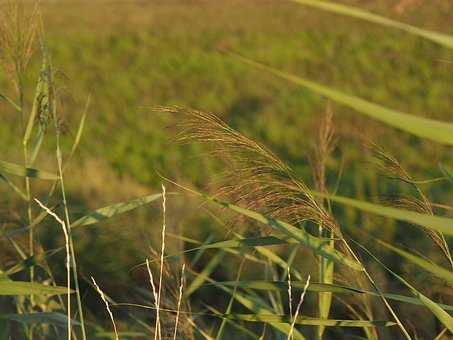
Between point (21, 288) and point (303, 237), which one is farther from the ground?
point (303, 237)

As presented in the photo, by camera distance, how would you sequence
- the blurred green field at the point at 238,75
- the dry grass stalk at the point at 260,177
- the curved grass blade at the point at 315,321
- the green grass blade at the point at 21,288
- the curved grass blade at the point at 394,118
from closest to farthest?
the curved grass blade at the point at 394,118
the dry grass stalk at the point at 260,177
the curved grass blade at the point at 315,321
the green grass blade at the point at 21,288
the blurred green field at the point at 238,75

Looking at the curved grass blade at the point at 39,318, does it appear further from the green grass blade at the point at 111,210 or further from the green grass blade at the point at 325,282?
the green grass blade at the point at 325,282

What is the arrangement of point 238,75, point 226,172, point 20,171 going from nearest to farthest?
point 226,172, point 20,171, point 238,75

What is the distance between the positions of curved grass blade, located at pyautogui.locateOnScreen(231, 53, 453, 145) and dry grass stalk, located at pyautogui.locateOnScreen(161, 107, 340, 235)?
208 mm

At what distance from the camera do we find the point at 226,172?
5.64 ft

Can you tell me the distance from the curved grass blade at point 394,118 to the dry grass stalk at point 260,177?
8.2 inches

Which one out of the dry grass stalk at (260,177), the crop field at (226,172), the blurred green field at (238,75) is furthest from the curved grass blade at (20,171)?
the blurred green field at (238,75)

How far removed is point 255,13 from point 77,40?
4155mm

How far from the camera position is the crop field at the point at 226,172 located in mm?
1615

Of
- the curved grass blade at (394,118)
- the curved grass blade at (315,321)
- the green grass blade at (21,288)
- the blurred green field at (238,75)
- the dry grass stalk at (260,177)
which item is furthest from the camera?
the blurred green field at (238,75)

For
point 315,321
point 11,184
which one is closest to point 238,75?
point 11,184

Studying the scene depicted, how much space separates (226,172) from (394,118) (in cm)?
46

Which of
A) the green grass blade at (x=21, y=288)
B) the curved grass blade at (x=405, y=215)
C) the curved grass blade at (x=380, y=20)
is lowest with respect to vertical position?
the green grass blade at (x=21, y=288)

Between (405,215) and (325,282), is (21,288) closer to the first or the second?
(325,282)
